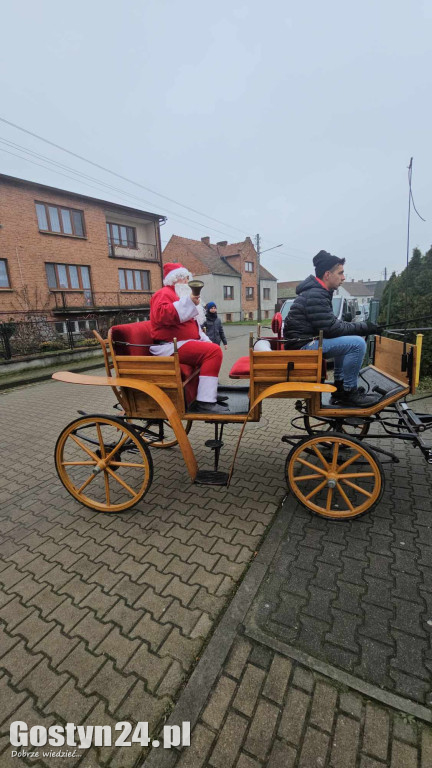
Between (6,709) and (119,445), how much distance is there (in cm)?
165

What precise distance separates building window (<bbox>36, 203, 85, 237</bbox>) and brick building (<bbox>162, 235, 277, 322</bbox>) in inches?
508

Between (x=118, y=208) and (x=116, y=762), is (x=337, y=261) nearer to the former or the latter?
Answer: (x=116, y=762)

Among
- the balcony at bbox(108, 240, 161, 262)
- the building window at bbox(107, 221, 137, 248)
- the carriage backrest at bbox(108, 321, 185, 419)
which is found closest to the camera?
the carriage backrest at bbox(108, 321, 185, 419)

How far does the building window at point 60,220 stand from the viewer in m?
16.2

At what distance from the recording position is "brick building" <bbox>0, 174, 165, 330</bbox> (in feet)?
49.1

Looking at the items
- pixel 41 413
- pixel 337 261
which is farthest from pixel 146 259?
pixel 337 261

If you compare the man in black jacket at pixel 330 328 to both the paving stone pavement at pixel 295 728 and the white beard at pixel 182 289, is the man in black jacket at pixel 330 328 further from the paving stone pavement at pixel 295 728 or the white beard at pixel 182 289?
the paving stone pavement at pixel 295 728

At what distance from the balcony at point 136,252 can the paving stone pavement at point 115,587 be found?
18.4 meters

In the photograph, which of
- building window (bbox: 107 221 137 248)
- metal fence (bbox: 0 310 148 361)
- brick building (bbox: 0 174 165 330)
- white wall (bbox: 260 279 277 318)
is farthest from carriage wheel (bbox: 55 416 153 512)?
white wall (bbox: 260 279 277 318)

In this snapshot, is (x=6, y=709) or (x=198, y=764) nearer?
(x=198, y=764)

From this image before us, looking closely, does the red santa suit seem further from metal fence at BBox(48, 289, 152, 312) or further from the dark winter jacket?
metal fence at BBox(48, 289, 152, 312)

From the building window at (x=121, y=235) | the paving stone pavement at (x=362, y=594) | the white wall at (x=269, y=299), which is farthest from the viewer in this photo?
the white wall at (x=269, y=299)

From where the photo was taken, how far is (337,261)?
9.78ft

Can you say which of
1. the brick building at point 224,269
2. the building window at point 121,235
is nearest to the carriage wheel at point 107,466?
the building window at point 121,235
